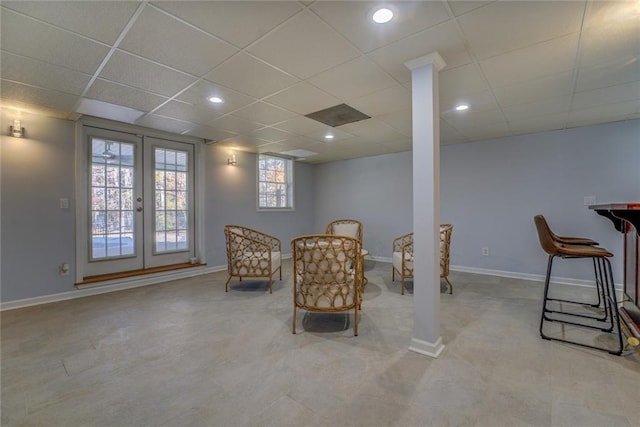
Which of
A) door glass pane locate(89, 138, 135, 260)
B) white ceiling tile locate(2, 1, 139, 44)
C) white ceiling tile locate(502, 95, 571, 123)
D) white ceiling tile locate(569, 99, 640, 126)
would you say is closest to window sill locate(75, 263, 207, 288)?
door glass pane locate(89, 138, 135, 260)

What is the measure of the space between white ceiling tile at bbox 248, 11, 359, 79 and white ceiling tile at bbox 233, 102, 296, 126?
0.90m

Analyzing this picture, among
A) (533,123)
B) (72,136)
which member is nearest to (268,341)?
(72,136)

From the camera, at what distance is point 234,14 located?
170cm

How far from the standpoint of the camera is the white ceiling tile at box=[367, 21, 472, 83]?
73.4 inches

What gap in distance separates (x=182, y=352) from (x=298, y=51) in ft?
8.34

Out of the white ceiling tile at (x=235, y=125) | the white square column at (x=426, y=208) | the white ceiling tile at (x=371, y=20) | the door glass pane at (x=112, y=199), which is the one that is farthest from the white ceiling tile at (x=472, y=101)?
the door glass pane at (x=112, y=199)

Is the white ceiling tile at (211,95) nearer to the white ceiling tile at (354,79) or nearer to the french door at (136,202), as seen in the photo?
the white ceiling tile at (354,79)

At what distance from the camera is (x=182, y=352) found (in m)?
2.15

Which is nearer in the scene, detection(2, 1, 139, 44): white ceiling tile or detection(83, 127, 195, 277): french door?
detection(2, 1, 139, 44): white ceiling tile

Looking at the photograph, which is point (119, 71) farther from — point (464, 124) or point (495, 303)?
point (495, 303)

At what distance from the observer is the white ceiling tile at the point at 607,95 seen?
266cm

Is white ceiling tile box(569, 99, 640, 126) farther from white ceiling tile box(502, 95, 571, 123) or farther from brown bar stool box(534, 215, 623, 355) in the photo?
brown bar stool box(534, 215, 623, 355)

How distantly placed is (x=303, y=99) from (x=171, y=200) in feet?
9.90

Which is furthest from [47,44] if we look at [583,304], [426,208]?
[583,304]
